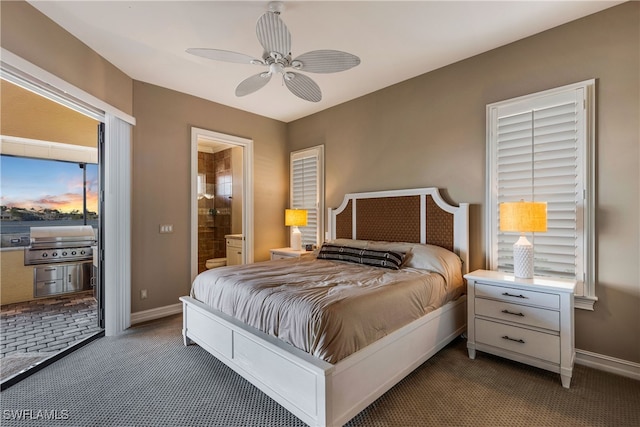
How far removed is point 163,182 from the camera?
3.74 meters

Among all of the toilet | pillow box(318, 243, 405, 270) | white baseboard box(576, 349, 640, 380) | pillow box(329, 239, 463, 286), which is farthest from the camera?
the toilet

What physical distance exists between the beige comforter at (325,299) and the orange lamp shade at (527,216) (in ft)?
2.55

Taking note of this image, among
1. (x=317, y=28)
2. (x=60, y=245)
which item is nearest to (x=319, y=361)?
(x=317, y=28)

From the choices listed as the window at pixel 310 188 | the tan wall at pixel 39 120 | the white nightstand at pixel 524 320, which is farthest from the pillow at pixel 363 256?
the tan wall at pixel 39 120

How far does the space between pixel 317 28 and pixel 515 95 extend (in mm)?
1977

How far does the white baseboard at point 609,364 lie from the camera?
7.28 ft

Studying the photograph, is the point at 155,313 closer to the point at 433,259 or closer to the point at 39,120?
the point at 39,120

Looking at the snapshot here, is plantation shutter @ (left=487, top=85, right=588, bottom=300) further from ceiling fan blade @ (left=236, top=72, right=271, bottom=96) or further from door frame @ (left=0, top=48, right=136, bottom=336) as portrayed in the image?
door frame @ (left=0, top=48, right=136, bottom=336)

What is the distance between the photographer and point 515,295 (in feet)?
7.67

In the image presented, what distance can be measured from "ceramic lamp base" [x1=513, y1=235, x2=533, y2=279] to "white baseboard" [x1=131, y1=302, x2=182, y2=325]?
3904 mm

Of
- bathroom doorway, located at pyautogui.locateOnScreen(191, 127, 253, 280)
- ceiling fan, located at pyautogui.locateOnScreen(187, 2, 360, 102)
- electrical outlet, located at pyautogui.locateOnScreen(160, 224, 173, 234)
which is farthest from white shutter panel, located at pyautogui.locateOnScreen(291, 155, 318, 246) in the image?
ceiling fan, located at pyautogui.locateOnScreen(187, 2, 360, 102)

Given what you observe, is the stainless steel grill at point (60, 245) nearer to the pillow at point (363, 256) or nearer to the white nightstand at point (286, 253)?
the white nightstand at point (286, 253)

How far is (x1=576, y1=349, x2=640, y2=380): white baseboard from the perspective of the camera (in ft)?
7.28

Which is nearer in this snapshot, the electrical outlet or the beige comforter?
the beige comforter
